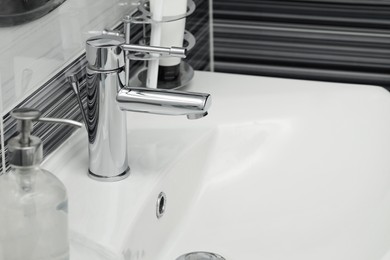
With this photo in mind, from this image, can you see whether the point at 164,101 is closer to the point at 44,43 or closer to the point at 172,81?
the point at 44,43

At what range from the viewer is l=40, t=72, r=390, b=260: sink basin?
0.99m

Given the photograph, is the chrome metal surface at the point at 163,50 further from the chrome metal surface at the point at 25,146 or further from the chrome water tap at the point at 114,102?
the chrome metal surface at the point at 25,146

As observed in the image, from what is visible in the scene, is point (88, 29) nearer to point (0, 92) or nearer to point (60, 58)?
point (60, 58)

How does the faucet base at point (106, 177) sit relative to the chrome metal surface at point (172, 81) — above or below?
below

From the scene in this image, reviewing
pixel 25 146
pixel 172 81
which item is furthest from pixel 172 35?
pixel 25 146

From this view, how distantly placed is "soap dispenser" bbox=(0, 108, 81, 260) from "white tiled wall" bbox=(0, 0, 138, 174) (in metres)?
0.18

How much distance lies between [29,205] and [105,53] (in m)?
0.27

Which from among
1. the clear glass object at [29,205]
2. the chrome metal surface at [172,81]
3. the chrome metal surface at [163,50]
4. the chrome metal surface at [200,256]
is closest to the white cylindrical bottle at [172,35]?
the chrome metal surface at [172,81]

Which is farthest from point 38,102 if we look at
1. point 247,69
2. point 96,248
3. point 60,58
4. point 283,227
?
point 247,69

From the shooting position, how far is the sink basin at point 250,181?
0.99 meters

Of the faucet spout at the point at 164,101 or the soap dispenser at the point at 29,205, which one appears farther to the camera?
the faucet spout at the point at 164,101

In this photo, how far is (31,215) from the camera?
2.44 feet

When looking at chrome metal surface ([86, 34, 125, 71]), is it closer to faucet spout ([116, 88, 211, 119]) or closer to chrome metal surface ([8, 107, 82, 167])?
faucet spout ([116, 88, 211, 119])

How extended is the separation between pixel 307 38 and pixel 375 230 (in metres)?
0.54
